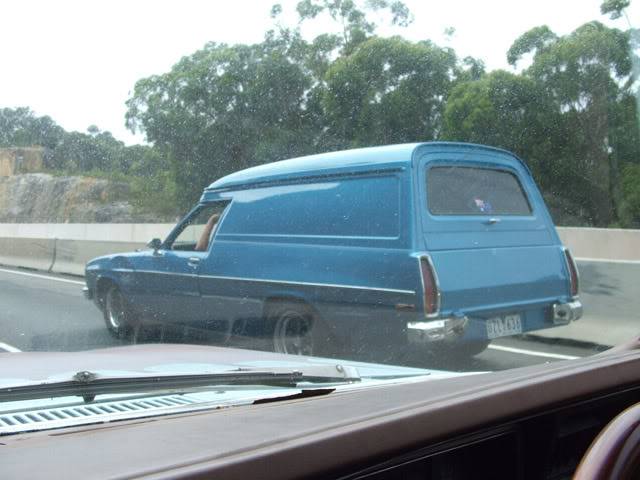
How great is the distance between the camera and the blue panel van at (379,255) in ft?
19.2

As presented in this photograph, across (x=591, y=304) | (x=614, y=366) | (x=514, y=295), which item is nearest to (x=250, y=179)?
(x=514, y=295)

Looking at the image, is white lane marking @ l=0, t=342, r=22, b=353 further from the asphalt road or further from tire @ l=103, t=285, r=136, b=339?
tire @ l=103, t=285, r=136, b=339

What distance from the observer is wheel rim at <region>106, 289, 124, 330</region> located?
27.9 feet

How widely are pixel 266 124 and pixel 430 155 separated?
5700 millimetres

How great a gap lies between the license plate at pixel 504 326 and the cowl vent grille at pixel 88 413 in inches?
151

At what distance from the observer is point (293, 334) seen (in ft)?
22.1

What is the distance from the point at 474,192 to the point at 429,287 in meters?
1.36

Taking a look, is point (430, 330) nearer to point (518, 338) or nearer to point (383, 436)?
point (518, 338)

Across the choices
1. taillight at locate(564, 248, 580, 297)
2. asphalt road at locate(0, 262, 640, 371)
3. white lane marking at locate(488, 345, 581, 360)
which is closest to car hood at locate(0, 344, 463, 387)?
asphalt road at locate(0, 262, 640, 371)

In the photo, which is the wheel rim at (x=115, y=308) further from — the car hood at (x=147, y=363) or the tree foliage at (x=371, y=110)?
the car hood at (x=147, y=363)

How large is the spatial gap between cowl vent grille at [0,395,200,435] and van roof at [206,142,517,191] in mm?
3747

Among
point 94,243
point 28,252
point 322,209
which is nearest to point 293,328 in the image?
point 322,209

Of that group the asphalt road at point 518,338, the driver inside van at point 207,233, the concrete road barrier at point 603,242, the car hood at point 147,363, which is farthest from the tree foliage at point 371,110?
the car hood at point 147,363

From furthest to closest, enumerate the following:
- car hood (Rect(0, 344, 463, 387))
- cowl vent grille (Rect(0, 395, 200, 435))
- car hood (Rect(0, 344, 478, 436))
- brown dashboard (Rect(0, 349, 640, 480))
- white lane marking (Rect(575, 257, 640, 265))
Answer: white lane marking (Rect(575, 257, 640, 265)), car hood (Rect(0, 344, 463, 387)), car hood (Rect(0, 344, 478, 436)), cowl vent grille (Rect(0, 395, 200, 435)), brown dashboard (Rect(0, 349, 640, 480))
